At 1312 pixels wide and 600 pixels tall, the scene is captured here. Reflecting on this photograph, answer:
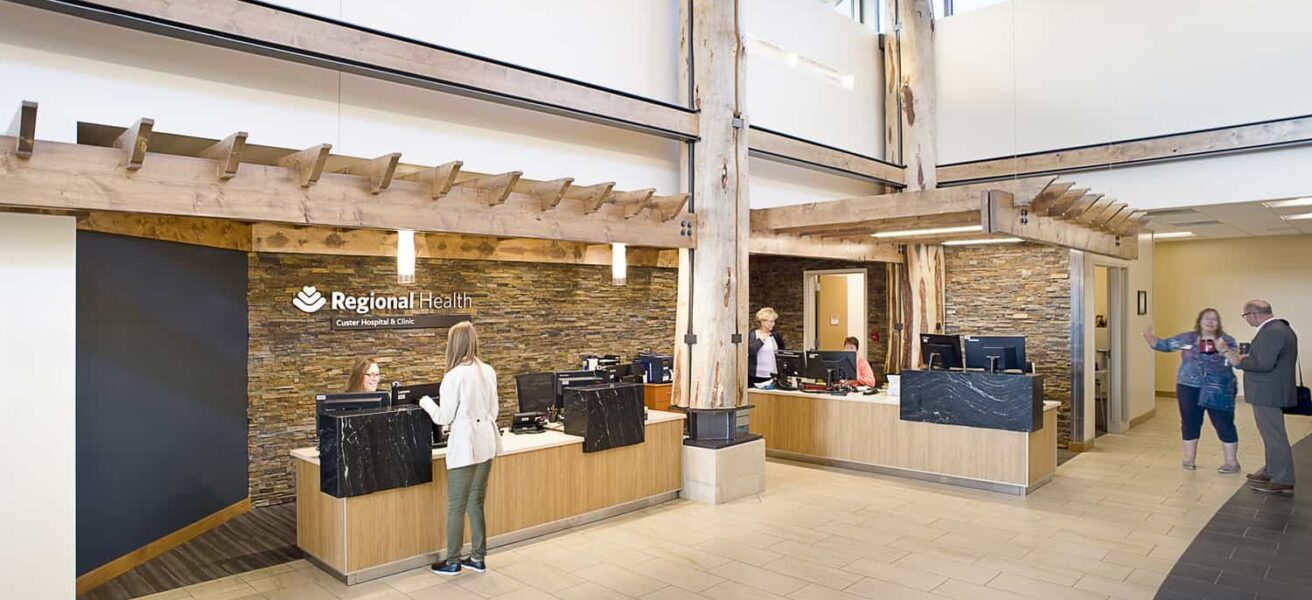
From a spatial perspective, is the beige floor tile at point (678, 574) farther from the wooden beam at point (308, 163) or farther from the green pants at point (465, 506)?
the wooden beam at point (308, 163)

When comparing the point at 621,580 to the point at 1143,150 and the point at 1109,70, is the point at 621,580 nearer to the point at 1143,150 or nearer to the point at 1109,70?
the point at 1143,150

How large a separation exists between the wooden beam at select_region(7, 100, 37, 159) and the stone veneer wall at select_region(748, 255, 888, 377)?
9.08m

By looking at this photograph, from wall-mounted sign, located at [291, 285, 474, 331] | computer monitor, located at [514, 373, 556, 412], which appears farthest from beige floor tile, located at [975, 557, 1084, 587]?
wall-mounted sign, located at [291, 285, 474, 331]

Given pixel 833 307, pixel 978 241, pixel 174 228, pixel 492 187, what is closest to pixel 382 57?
pixel 492 187

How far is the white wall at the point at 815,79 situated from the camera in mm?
8195

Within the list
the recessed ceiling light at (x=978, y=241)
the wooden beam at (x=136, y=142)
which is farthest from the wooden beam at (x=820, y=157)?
the wooden beam at (x=136, y=142)

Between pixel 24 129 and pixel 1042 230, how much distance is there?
682cm

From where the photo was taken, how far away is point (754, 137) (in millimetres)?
7602

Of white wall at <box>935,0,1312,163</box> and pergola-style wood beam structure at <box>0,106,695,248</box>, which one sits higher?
white wall at <box>935,0,1312,163</box>

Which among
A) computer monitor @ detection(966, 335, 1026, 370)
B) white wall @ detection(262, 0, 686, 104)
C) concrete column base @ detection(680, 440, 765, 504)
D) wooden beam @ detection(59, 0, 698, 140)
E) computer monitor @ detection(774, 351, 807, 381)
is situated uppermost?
white wall @ detection(262, 0, 686, 104)

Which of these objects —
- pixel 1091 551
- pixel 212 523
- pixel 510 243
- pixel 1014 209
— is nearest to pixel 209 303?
pixel 212 523

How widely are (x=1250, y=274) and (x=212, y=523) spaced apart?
1492 cm

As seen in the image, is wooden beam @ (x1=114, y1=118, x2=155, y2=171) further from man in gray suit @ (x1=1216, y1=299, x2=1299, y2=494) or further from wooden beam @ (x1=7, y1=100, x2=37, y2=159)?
man in gray suit @ (x1=1216, y1=299, x2=1299, y2=494)

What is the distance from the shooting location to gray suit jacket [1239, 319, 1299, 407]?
6.62m
